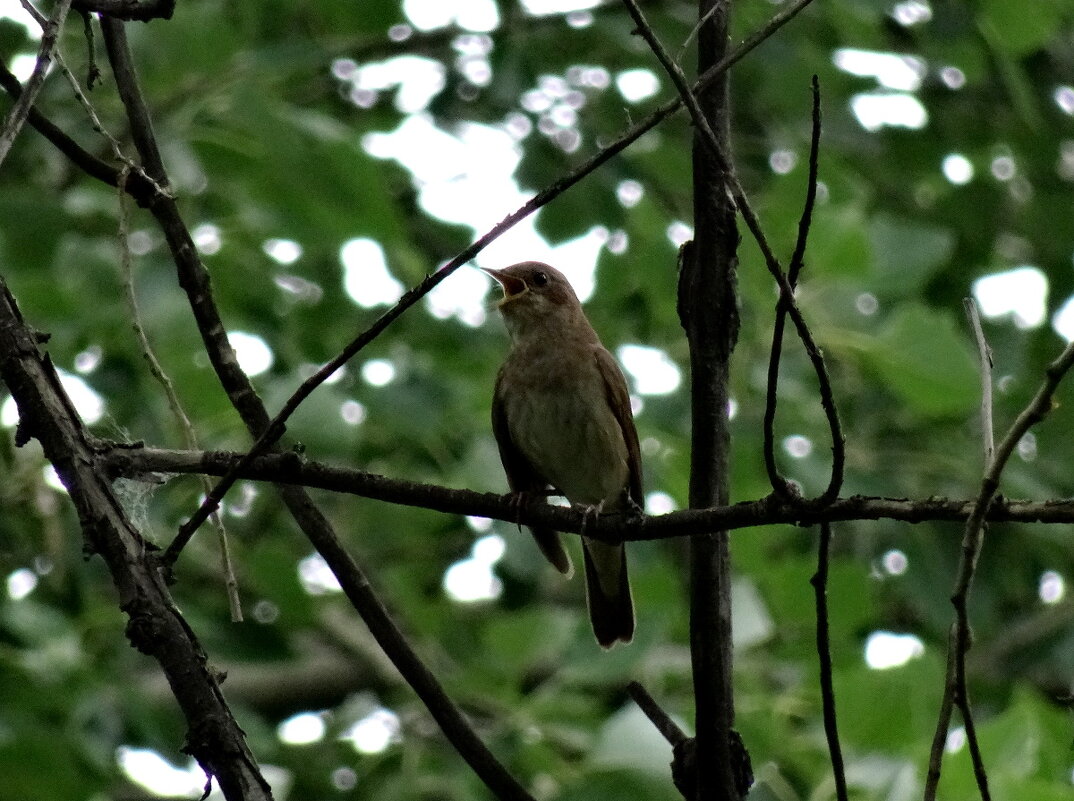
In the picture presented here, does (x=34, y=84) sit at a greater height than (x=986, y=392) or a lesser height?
greater

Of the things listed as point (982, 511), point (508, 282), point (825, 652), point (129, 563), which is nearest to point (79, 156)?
point (129, 563)

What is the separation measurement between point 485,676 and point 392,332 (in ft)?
6.34

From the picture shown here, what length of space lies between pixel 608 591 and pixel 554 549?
0.48 metres

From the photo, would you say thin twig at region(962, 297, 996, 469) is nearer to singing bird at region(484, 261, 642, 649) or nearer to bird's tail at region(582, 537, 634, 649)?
singing bird at region(484, 261, 642, 649)

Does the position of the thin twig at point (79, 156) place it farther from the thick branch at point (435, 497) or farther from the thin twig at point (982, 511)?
the thin twig at point (982, 511)

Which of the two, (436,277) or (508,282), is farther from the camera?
(508,282)

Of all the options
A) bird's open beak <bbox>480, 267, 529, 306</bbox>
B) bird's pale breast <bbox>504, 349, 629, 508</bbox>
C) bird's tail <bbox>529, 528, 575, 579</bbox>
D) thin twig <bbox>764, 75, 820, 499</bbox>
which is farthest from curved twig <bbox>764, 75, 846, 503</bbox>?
bird's open beak <bbox>480, 267, 529, 306</bbox>

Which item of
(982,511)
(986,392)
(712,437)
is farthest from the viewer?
(712,437)

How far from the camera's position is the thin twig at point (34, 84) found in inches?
86.3

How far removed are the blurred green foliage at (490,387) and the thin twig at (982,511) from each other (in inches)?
45.3

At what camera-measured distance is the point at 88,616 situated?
5.49 metres

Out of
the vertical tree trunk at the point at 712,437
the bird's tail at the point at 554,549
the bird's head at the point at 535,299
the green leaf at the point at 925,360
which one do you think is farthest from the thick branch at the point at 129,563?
the green leaf at the point at 925,360

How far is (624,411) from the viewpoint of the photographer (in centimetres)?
527

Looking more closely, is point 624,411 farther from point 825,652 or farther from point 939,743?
point 939,743
